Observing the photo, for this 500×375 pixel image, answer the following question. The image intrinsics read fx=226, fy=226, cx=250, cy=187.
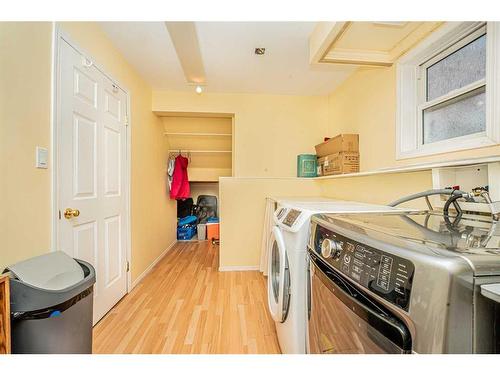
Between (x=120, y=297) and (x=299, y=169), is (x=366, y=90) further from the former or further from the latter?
(x=120, y=297)

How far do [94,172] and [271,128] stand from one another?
2246 mm

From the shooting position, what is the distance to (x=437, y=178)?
1.30m

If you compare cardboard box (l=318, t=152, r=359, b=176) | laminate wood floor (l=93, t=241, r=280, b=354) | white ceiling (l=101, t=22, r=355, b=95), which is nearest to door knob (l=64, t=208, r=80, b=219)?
laminate wood floor (l=93, t=241, r=280, b=354)

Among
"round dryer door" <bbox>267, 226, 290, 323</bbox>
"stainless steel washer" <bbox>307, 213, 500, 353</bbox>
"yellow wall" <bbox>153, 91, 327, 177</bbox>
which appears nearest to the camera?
"stainless steel washer" <bbox>307, 213, 500, 353</bbox>

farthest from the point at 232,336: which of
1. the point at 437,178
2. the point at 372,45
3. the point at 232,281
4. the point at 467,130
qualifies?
the point at 372,45

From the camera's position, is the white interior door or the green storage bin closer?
the white interior door

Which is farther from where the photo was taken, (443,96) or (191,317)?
(191,317)

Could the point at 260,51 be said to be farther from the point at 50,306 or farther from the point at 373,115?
the point at 50,306

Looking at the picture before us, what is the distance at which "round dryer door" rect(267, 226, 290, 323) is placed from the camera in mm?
1206

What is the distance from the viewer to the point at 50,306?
34.8 inches

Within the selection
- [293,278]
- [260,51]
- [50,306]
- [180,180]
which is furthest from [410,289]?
[180,180]

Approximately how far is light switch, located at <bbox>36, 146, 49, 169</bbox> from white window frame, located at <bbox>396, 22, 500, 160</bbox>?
2.37m

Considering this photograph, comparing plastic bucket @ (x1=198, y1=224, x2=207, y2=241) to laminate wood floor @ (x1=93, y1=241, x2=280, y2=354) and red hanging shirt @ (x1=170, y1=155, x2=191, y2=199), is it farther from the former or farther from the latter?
laminate wood floor @ (x1=93, y1=241, x2=280, y2=354)

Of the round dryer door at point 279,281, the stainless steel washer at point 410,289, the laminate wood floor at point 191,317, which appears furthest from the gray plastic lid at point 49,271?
the stainless steel washer at point 410,289
